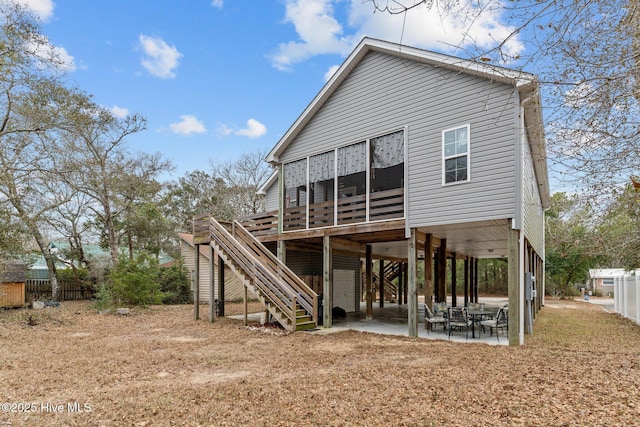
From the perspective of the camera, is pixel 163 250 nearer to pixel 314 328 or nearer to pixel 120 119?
pixel 120 119

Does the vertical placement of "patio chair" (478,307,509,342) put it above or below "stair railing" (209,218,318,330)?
below

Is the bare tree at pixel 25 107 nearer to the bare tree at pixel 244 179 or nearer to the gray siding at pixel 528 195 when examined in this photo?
the gray siding at pixel 528 195

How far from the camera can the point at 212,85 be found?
2194 cm

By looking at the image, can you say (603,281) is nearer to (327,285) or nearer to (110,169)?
(327,285)

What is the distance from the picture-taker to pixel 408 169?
407 inches

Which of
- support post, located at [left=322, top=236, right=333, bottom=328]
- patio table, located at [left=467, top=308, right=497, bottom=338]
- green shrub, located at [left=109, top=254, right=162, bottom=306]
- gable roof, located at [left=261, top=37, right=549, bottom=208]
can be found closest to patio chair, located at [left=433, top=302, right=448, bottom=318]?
patio table, located at [left=467, top=308, right=497, bottom=338]

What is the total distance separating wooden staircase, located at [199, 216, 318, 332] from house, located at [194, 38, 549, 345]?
0.06m

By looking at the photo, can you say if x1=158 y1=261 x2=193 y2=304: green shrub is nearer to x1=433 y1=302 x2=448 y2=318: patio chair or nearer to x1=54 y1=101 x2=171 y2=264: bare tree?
x1=54 y1=101 x2=171 y2=264: bare tree

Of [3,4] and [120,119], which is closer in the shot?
[3,4]

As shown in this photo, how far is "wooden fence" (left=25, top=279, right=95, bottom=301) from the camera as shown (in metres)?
21.4

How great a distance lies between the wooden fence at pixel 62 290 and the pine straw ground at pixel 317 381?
1371 cm

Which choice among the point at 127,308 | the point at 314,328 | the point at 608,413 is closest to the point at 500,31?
the point at 608,413

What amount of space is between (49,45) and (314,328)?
1026 centimetres

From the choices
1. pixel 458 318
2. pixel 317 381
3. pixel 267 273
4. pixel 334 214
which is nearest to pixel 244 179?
pixel 334 214
